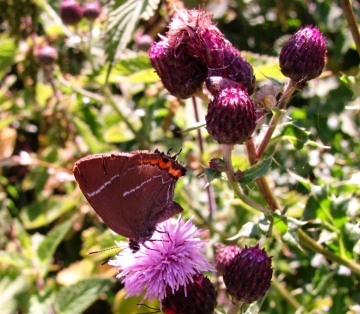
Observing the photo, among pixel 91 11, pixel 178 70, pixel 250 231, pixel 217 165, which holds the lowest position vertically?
pixel 250 231

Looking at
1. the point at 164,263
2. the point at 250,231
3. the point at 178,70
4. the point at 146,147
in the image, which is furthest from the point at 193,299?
the point at 146,147

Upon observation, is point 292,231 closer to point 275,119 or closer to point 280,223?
point 280,223

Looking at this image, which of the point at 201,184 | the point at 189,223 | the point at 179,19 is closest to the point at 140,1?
the point at 179,19

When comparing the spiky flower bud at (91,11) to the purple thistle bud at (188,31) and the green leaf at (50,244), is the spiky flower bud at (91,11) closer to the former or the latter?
the green leaf at (50,244)

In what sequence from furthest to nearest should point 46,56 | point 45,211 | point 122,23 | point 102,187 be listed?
point 45,211 → point 46,56 → point 122,23 → point 102,187

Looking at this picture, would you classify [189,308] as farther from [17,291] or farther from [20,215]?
[20,215]

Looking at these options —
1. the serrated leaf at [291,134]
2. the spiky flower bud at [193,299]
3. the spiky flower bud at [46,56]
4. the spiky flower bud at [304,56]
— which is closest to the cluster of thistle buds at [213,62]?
the spiky flower bud at [304,56]
